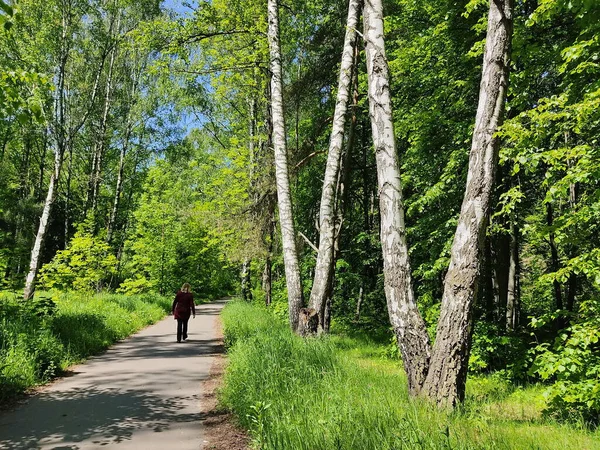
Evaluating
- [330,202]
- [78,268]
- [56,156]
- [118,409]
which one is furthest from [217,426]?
[56,156]

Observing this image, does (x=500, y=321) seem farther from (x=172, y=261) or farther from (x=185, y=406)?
(x=172, y=261)

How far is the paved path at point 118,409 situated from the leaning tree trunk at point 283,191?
231 centimetres

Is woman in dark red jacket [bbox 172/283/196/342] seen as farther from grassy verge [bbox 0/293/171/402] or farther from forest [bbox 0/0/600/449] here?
grassy verge [bbox 0/293/171/402]

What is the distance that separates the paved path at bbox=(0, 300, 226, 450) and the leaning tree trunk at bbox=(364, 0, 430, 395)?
8.29 feet

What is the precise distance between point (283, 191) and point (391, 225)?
15.2 feet

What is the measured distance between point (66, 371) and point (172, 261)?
17867mm

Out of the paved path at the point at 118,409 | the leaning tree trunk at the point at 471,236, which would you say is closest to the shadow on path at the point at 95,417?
the paved path at the point at 118,409

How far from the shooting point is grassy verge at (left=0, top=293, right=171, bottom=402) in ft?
21.3

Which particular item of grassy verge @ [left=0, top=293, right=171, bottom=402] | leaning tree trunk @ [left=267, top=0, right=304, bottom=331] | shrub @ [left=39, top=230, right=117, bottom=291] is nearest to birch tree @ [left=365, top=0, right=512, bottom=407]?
leaning tree trunk @ [left=267, top=0, right=304, bottom=331]

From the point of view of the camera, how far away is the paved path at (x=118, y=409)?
177 inches

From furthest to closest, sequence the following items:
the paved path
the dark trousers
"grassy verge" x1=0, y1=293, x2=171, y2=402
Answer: the dark trousers < "grassy verge" x1=0, y1=293, x2=171, y2=402 < the paved path

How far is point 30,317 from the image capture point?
28.0 feet

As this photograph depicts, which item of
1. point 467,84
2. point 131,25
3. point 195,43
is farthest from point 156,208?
point 467,84

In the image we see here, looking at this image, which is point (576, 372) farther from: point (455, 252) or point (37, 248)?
point (37, 248)
